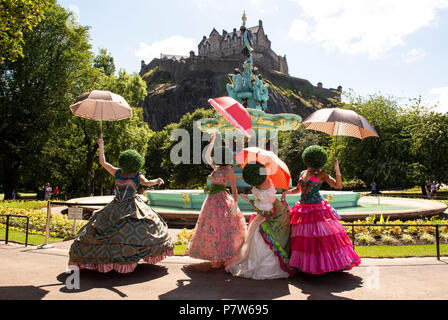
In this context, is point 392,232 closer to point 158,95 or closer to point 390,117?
point 390,117

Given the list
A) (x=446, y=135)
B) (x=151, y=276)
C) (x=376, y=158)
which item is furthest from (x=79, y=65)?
(x=446, y=135)

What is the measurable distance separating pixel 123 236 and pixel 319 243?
305 centimetres

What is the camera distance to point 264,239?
5.16 meters

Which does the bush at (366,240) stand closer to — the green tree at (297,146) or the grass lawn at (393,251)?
the grass lawn at (393,251)

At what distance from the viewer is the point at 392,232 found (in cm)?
827

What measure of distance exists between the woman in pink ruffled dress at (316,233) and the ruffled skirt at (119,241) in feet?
7.33

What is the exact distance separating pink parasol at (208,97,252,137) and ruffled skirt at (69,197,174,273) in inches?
83.6

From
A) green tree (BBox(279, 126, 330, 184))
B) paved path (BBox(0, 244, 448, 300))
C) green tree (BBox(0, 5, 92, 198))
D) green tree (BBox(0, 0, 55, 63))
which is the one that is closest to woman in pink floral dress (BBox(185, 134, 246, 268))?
paved path (BBox(0, 244, 448, 300))

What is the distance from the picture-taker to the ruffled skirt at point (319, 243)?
16.0ft

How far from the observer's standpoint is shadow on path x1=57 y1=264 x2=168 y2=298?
15.1 feet

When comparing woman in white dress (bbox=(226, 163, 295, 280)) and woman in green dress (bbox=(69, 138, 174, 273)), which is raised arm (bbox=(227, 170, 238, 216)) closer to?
woman in white dress (bbox=(226, 163, 295, 280))

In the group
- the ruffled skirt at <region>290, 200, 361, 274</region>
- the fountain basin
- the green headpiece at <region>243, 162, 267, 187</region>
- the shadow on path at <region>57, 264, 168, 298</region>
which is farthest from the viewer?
the fountain basin

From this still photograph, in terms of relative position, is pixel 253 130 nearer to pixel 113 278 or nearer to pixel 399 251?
pixel 399 251

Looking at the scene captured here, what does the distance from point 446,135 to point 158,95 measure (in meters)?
64.3
